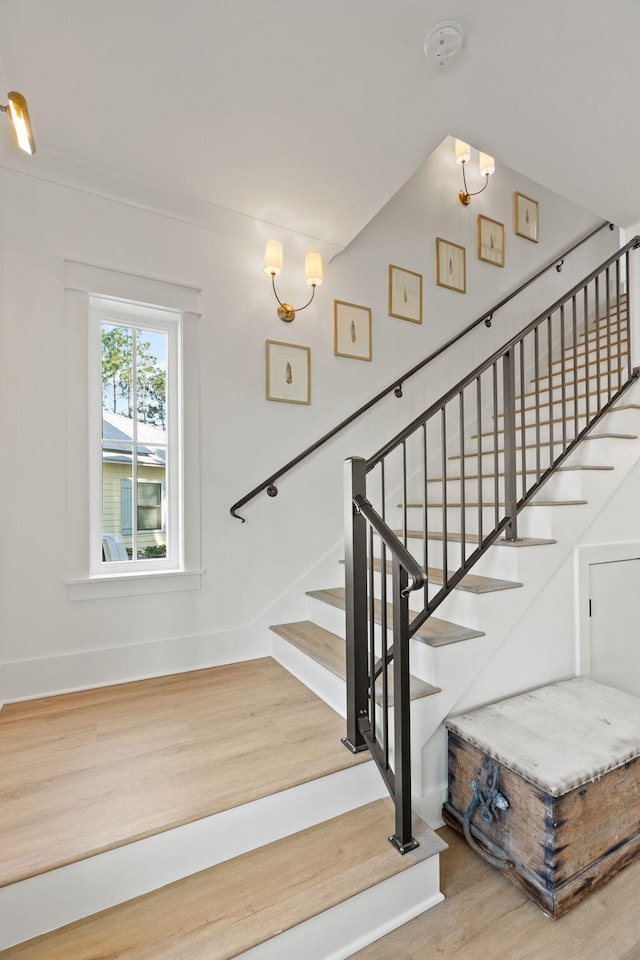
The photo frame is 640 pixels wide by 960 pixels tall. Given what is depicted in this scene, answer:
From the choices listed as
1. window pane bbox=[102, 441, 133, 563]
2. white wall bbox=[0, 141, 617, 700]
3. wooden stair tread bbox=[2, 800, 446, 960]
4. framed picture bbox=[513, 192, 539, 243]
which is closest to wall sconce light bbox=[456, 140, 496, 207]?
white wall bbox=[0, 141, 617, 700]

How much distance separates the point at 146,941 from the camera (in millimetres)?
1179

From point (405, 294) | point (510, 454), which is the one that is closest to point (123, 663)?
point (510, 454)

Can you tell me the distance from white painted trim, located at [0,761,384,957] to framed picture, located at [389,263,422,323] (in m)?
2.76

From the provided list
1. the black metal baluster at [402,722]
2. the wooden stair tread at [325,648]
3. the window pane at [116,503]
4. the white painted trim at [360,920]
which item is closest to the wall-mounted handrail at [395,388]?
the window pane at [116,503]

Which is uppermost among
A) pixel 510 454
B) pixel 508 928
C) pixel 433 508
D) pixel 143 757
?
pixel 510 454

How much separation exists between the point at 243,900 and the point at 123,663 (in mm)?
1344

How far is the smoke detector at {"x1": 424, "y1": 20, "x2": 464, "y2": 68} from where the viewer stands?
1.74 m

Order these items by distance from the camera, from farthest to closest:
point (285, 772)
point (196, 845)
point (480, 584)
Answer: point (480, 584), point (285, 772), point (196, 845)

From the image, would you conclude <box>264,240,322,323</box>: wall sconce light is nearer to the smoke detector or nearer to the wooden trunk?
the smoke detector

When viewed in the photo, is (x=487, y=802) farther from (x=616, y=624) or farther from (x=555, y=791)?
(x=616, y=624)

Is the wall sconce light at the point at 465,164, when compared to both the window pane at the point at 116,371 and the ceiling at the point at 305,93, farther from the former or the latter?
the window pane at the point at 116,371

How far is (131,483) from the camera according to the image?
8.27 feet

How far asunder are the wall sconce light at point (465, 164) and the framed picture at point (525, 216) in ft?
1.24

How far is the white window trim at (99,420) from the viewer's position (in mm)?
2271
